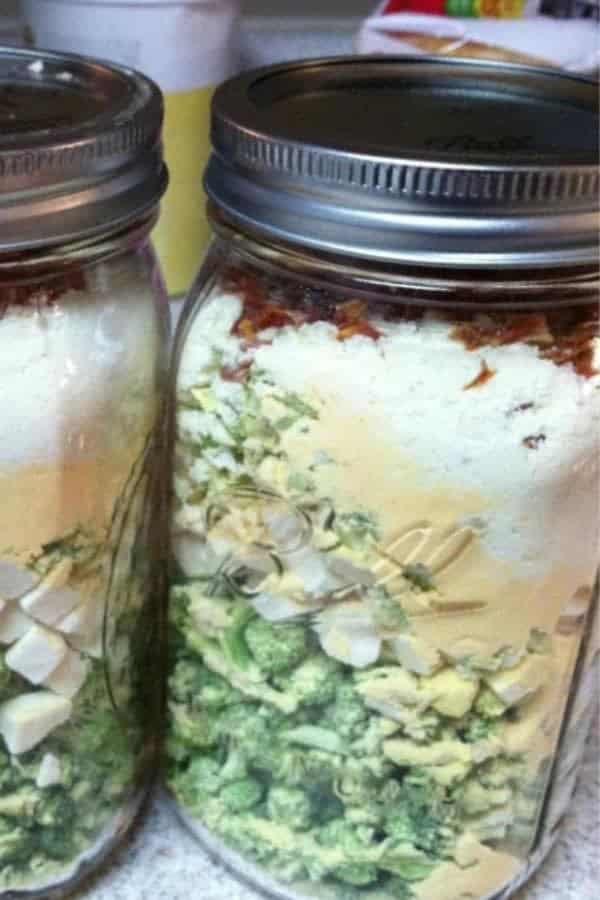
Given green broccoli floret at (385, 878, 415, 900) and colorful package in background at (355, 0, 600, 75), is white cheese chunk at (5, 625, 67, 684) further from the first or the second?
colorful package in background at (355, 0, 600, 75)

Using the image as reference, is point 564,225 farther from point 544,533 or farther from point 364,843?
point 364,843

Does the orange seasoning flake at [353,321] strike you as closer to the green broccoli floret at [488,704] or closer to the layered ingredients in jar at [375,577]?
the layered ingredients in jar at [375,577]

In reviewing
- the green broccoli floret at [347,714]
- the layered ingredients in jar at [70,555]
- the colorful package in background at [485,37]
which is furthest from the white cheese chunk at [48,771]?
the colorful package in background at [485,37]

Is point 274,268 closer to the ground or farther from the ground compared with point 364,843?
farther from the ground

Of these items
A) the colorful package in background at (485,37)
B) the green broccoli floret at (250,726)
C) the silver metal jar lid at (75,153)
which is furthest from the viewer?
the colorful package in background at (485,37)

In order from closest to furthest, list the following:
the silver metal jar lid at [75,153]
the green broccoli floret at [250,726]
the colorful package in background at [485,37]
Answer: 1. the silver metal jar lid at [75,153]
2. the green broccoli floret at [250,726]
3. the colorful package in background at [485,37]

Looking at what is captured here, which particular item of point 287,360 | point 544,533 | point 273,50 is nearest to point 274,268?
point 287,360
